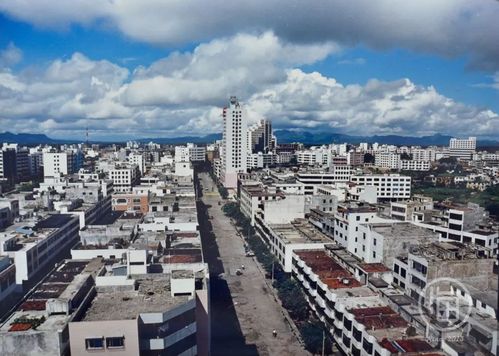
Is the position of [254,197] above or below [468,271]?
above

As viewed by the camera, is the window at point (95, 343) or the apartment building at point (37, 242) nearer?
the window at point (95, 343)

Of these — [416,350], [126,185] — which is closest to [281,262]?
[416,350]

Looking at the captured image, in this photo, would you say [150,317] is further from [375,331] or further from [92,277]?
[375,331]

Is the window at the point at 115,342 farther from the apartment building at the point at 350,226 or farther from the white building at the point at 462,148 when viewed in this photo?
the white building at the point at 462,148

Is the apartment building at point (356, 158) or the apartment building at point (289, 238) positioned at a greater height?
the apartment building at point (356, 158)

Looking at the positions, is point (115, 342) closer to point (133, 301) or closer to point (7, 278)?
point (133, 301)

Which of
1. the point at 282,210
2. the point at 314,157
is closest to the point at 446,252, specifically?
the point at 282,210

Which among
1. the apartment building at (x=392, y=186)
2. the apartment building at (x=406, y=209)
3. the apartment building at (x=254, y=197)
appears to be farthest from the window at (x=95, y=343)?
the apartment building at (x=392, y=186)
